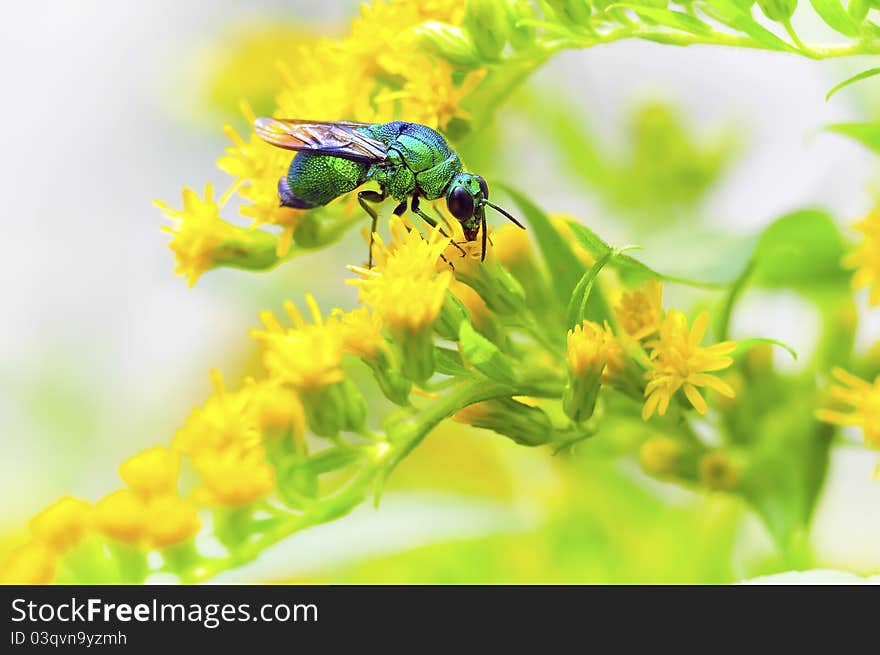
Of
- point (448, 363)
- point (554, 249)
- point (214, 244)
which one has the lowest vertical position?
point (448, 363)

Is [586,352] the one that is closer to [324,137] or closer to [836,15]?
[836,15]

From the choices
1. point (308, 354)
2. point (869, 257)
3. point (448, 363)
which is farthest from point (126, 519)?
point (869, 257)

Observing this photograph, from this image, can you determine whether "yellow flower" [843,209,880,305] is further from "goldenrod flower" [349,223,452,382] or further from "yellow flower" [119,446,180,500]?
"yellow flower" [119,446,180,500]

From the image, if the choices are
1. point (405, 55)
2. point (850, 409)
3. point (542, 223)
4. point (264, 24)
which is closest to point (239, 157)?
point (405, 55)

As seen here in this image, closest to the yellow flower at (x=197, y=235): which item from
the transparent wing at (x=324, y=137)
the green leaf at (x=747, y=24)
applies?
the transparent wing at (x=324, y=137)

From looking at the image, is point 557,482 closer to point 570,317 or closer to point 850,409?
point 850,409

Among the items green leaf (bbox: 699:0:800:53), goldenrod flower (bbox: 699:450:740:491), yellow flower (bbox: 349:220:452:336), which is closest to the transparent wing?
yellow flower (bbox: 349:220:452:336)
